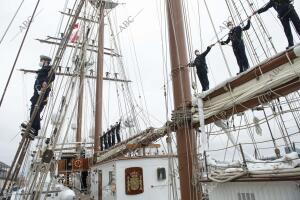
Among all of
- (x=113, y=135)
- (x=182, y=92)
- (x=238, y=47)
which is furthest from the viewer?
(x=113, y=135)

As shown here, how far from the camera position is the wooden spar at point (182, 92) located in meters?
5.87

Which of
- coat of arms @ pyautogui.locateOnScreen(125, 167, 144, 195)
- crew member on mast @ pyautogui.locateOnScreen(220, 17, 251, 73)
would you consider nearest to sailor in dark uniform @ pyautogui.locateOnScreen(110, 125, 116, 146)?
coat of arms @ pyautogui.locateOnScreen(125, 167, 144, 195)

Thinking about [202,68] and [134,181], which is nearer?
[202,68]

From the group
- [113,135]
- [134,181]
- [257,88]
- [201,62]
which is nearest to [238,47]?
[201,62]

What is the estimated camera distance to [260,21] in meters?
9.41

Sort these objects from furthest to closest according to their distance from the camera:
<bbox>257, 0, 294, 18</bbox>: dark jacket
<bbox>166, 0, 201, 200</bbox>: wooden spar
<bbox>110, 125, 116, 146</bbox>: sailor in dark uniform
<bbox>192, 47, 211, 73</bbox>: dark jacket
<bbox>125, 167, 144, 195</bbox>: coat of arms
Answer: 1. <bbox>110, 125, 116, 146</bbox>: sailor in dark uniform
2. <bbox>125, 167, 144, 195</bbox>: coat of arms
3. <bbox>192, 47, 211, 73</bbox>: dark jacket
4. <bbox>166, 0, 201, 200</bbox>: wooden spar
5. <bbox>257, 0, 294, 18</bbox>: dark jacket

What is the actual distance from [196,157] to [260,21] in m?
5.62

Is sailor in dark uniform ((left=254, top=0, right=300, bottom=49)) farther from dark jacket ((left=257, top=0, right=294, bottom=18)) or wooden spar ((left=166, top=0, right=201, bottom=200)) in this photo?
wooden spar ((left=166, top=0, right=201, bottom=200))

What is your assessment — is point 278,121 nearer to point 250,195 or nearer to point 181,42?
point 181,42

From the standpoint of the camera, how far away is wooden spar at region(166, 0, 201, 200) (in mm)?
5867

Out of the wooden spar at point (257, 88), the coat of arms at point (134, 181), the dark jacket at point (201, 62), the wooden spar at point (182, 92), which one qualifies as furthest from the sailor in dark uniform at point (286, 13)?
the coat of arms at point (134, 181)

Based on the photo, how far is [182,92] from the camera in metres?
6.21

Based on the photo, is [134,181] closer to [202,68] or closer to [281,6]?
[202,68]

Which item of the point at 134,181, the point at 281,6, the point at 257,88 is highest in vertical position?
the point at 281,6
